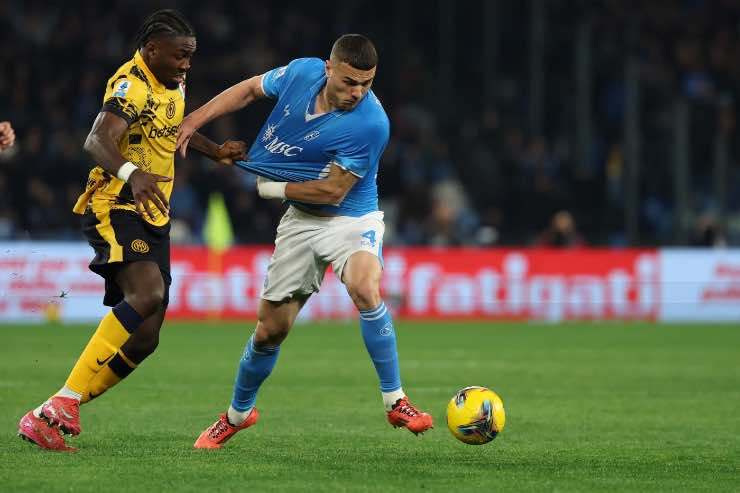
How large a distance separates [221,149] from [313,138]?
1.67 feet

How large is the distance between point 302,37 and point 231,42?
50.9 inches

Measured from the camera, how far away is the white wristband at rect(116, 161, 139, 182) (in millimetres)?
6965

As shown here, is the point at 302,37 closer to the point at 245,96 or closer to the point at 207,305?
the point at 207,305

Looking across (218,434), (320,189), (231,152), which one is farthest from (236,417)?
(231,152)

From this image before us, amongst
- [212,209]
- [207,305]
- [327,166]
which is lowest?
[207,305]

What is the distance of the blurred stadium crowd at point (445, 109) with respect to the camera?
849 inches

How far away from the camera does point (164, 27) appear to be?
7516 millimetres

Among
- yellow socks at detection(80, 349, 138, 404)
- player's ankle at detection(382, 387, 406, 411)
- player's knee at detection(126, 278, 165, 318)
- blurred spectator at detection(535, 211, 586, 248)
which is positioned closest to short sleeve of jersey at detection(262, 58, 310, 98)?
player's knee at detection(126, 278, 165, 318)

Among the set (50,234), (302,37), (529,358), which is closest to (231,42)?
(302,37)

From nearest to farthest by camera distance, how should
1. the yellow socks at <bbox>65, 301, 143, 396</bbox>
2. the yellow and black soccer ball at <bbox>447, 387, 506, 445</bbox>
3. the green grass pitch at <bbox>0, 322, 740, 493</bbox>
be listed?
the green grass pitch at <bbox>0, 322, 740, 493</bbox> < the yellow socks at <bbox>65, 301, 143, 396</bbox> < the yellow and black soccer ball at <bbox>447, 387, 506, 445</bbox>

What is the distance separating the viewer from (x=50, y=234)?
2017 cm

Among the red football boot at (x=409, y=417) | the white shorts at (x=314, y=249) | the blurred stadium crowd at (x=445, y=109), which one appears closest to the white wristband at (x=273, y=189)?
the white shorts at (x=314, y=249)

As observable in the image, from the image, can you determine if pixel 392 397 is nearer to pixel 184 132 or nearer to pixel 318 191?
pixel 318 191

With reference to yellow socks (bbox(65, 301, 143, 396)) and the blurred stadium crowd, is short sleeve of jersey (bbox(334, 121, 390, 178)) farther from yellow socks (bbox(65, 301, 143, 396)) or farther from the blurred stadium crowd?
the blurred stadium crowd
